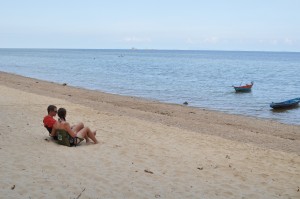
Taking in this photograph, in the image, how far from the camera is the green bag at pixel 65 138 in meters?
8.86

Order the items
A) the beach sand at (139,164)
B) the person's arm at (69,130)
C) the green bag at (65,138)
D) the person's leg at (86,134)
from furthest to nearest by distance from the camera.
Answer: the person's leg at (86,134)
the green bag at (65,138)
the person's arm at (69,130)
the beach sand at (139,164)

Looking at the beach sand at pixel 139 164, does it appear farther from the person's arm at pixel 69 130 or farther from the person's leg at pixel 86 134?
the person's arm at pixel 69 130

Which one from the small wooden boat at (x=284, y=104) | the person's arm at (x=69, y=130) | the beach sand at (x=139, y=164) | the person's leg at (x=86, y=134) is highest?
the person's arm at (x=69, y=130)

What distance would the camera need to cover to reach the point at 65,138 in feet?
29.1

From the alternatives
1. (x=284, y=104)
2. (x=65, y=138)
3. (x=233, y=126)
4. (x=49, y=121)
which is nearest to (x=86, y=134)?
(x=65, y=138)

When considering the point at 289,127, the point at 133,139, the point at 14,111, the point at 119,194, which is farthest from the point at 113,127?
the point at 289,127

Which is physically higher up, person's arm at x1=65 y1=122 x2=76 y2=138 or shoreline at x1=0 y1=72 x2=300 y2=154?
person's arm at x1=65 y1=122 x2=76 y2=138

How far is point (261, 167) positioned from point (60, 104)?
468 inches

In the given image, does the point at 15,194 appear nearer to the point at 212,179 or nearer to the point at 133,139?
the point at 212,179

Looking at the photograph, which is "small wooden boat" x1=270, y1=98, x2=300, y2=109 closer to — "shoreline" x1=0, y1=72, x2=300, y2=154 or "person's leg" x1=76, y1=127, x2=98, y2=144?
"shoreline" x1=0, y1=72, x2=300, y2=154

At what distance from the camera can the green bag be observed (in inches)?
349

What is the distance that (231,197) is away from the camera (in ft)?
20.3

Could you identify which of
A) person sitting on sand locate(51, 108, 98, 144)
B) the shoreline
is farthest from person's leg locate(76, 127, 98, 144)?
the shoreline

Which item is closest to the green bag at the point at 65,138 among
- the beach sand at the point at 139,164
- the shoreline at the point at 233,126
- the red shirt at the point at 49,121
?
the beach sand at the point at 139,164
